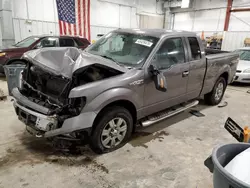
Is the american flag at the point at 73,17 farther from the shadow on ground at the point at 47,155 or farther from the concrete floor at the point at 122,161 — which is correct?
the shadow on ground at the point at 47,155

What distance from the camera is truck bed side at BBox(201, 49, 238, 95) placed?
4.27m

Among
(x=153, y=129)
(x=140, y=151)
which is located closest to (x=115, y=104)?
(x=140, y=151)

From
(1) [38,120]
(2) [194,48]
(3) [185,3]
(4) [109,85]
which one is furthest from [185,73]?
(3) [185,3]

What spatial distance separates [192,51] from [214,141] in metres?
1.69

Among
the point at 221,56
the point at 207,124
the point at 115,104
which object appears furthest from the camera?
the point at 221,56

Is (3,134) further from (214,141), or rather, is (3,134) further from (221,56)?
(221,56)

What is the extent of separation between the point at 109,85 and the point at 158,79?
0.74m

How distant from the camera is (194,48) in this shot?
3.87 m

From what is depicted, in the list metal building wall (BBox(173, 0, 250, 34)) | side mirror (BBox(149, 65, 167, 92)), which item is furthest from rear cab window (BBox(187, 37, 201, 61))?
metal building wall (BBox(173, 0, 250, 34))

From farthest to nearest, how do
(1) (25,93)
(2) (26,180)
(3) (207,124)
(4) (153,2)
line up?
1. (4) (153,2)
2. (3) (207,124)
3. (1) (25,93)
4. (2) (26,180)

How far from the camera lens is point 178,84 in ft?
11.7

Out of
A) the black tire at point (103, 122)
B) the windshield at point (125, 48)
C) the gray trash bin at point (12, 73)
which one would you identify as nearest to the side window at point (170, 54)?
the windshield at point (125, 48)

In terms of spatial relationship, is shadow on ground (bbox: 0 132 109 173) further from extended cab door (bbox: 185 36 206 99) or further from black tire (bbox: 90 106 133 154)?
extended cab door (bbox: 185 36 206 99)

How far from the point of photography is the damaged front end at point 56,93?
Answer: 7.88ft
